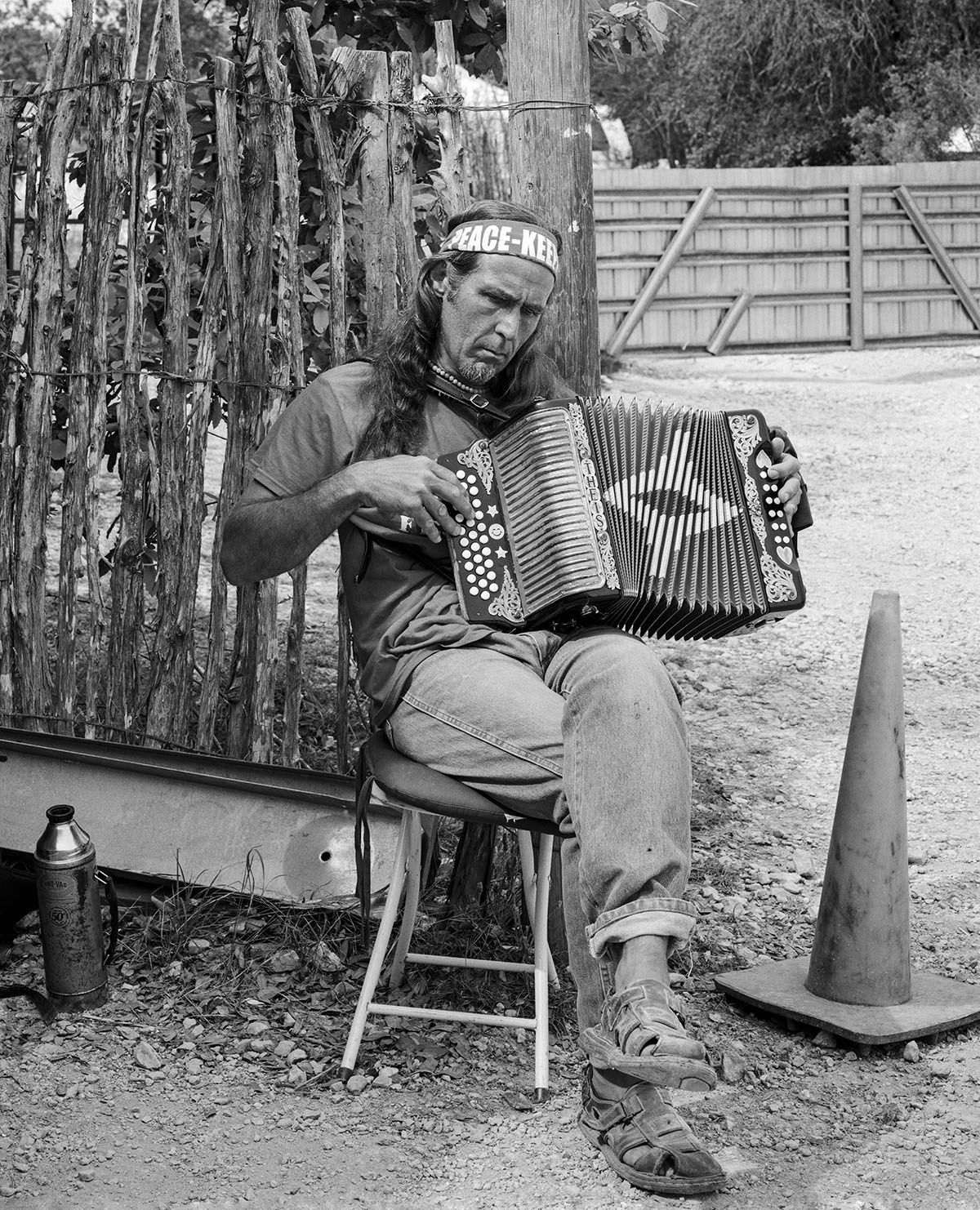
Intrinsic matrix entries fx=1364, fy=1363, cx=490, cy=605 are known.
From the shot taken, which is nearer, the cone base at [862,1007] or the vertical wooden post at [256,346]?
the cone base at [862,1007]

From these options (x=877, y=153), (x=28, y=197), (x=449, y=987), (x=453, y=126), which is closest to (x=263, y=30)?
(x=453, y=126)

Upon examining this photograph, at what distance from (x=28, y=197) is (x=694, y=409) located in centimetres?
208

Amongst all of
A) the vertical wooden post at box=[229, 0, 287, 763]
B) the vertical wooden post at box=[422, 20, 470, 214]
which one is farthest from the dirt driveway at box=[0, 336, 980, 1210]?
the vertical wooden post at box=[422, 20, 470, 214]

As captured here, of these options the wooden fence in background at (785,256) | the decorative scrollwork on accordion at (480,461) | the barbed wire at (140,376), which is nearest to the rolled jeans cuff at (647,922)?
the decorative scrollwork on accordion at (480,461)

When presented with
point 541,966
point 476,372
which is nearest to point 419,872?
point 541,966

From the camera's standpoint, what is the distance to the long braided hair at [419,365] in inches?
126

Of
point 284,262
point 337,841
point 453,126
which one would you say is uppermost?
point 453,126

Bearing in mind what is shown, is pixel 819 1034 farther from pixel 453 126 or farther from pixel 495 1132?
pixel 453 126

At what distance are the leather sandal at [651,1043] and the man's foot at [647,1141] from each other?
0.13 meters

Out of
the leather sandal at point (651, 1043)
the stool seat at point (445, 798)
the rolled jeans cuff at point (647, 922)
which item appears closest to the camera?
the leather sandal at point (651, 1043)

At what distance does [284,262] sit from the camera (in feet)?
12.4

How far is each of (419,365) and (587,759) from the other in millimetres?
1112

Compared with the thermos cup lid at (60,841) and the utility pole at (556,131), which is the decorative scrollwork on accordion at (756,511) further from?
the thermos cup lid at (60,841)

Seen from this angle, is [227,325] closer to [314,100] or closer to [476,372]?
[314,100]
